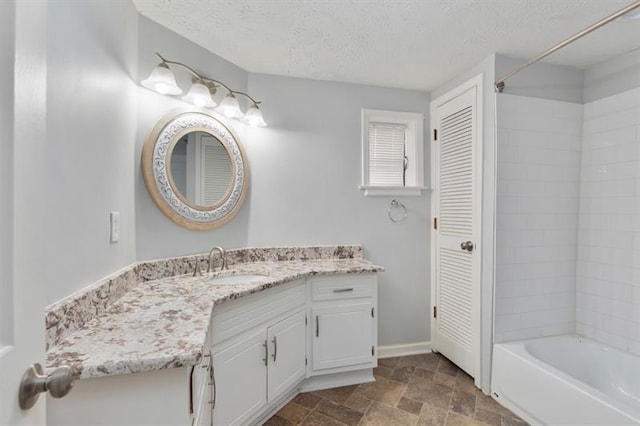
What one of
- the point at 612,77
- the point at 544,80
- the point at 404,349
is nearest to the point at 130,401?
the point at 404,349

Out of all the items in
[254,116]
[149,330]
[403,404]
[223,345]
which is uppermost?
[254,116]

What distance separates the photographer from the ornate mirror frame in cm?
173

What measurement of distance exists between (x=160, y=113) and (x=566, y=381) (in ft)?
8.99

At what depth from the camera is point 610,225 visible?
2.04 metres

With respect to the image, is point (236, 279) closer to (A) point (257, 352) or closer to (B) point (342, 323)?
(A) point (257, 352)

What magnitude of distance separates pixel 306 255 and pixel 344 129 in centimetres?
111

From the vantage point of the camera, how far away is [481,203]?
208 cm

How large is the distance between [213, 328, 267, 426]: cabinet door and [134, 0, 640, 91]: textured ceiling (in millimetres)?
1770

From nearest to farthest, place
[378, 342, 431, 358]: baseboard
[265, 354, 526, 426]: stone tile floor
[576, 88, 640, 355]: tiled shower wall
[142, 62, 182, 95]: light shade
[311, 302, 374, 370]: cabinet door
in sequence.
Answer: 1. [142, 62, 182, 95]: light shade
2. [265, 354, 526, 426]: stone tile floor
3. [576, 88, 640, 355]: tiled shower wall
4. [311, 302, 374, 370]: cabinet door
5. [378, 342, 431, 358]: baseboard

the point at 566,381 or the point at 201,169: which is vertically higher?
the point at 201,169

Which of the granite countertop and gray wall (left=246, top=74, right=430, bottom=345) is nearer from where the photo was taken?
the granite countertop

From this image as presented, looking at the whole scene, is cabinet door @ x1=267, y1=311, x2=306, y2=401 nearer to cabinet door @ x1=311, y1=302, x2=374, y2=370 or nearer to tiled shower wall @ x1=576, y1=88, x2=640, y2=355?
cabinet door @ x1=311, y1=302, x2=374, y2=370

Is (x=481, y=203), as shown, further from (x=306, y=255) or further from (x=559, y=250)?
(x=306, y=255)

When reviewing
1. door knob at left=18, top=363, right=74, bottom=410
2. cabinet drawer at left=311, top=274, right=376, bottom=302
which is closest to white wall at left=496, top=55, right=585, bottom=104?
cabinet drawer at left=311, top=274, right=376, bottom=302
